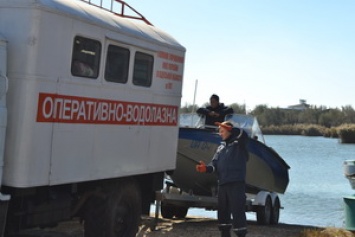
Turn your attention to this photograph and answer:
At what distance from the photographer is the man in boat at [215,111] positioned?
11.1 metres

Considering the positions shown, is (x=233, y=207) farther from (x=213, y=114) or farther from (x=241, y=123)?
(x=241, y=123)

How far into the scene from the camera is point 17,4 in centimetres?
582

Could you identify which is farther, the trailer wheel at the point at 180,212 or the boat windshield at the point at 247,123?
the trailer wheel at the point at 180,212

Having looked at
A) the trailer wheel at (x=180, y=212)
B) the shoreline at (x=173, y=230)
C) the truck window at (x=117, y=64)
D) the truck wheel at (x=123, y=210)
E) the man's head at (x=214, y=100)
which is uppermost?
the truck window at (x=117, y=64)

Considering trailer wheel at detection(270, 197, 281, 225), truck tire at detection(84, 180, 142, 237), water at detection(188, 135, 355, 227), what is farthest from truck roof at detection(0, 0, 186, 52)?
water at detection(188, 135, 355, 227)

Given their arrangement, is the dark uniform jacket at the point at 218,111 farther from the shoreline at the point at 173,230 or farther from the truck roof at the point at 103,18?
the truck roof at the point at 103,18

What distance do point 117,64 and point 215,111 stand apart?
4.26 m

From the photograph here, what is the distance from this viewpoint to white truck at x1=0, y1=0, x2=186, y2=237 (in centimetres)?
575

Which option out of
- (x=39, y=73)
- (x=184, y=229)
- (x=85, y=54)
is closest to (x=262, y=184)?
(x=184, y=229)

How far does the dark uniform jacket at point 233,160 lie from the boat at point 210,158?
2663mm

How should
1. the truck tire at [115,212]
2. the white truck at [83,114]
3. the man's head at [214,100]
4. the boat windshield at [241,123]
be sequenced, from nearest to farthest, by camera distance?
1. the white truck at [83,114]
2. the truck tire at [115,212]
3. the man's head at [214,100]
4. the boat windshield at [241,123]

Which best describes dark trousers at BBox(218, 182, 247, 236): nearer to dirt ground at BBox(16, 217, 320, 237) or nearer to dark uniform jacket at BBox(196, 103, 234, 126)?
dirt ground at BBox(16, 217, 320, 237)

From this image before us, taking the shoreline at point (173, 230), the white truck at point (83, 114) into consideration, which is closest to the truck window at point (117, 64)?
the white truck at point (83, 114)

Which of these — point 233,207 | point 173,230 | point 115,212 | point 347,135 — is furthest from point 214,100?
point 347,135
